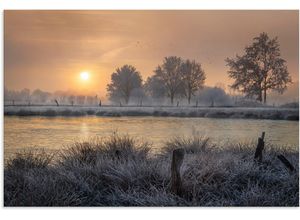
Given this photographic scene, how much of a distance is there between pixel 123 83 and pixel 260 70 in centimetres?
129

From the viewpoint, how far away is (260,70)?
183 inches

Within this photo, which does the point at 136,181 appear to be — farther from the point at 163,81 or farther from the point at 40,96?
the point at 40,96

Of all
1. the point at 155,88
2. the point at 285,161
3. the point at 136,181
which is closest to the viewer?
the point at 136,181

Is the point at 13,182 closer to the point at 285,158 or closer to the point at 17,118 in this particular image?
the point at 17,118

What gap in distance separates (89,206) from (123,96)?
1083 millimetres

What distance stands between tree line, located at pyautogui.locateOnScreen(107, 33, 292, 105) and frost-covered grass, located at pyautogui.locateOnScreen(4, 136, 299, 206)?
1.98ft

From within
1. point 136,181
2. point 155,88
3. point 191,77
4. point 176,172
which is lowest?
point 136,181

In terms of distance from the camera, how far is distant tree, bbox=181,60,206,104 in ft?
15.3

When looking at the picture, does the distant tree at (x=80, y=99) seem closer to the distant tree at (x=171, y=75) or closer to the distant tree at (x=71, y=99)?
the distant tree at (x=71, y=99)

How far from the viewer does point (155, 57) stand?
4637mm

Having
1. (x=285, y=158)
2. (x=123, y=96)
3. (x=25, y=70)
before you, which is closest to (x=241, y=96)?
(x=285, y=158)

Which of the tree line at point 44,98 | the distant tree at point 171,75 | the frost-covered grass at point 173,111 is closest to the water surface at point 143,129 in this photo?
the frost-covered grass at point 173,111

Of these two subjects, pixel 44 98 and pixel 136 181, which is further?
pixel 44 98

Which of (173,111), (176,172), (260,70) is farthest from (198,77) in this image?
(176,172)
